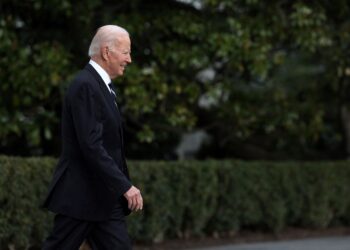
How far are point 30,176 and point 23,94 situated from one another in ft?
8.00

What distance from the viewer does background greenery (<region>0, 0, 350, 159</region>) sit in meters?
9.91

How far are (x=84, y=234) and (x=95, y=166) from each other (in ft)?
1.40

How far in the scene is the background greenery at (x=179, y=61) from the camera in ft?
32.5

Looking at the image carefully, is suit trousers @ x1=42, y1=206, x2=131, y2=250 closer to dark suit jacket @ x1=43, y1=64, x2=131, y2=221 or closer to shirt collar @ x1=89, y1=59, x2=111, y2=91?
dark suit jacket @ x1=43, y1=64, x2=131, y2=221

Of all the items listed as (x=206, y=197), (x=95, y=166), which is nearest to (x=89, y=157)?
(x=95, y=166)

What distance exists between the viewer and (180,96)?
1114cm

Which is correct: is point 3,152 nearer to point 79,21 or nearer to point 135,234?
point 79,21

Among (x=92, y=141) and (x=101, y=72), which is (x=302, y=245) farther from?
(x=92, y=141)

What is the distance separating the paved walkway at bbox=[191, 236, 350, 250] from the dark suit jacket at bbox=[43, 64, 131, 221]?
5.21 metres

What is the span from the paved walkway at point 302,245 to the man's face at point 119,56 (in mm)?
5257

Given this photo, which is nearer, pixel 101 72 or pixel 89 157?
pixel 89 157

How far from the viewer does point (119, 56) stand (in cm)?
467

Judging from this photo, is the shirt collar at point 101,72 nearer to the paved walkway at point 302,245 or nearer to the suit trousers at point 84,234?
the suit trousers at point 84,234

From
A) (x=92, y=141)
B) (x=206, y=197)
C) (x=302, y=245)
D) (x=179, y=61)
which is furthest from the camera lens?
(x=179, y=61)
